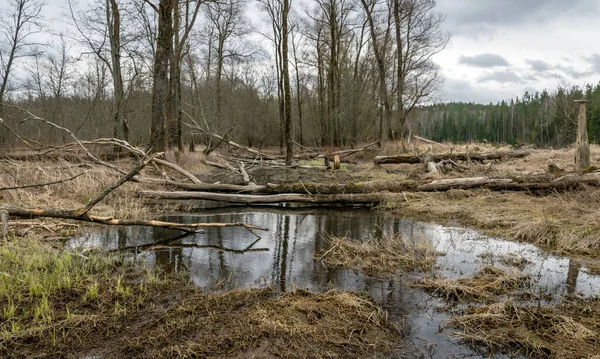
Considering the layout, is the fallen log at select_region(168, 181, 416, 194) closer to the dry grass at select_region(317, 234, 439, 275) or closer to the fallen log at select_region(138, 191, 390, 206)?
the fallen log at select_region(138, 191, 390, 206)

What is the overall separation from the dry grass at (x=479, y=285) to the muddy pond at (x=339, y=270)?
17cm

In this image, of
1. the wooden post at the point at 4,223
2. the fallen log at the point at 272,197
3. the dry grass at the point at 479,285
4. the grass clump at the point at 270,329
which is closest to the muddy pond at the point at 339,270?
the dry grass at the point at 479,285

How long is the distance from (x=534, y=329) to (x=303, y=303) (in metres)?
2.23

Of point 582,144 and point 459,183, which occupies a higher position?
point 582,144

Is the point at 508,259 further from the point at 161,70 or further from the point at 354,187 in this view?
the point at 161,70

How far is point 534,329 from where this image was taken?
11.4 ft

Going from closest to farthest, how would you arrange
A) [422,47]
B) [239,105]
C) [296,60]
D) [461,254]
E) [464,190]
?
[461,254]
[464,190]
[422,47]
[296,60]
[239,105]

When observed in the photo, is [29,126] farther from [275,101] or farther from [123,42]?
[275,101]

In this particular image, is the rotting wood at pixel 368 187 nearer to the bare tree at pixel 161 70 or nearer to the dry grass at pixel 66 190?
the dry grass at pixel 66 190

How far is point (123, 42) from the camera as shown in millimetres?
19766

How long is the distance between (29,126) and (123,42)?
557 inches

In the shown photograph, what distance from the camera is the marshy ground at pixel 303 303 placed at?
125 inches

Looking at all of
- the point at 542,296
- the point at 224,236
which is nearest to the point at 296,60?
the point at 224,236

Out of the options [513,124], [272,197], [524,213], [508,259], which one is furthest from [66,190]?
[513,124]
